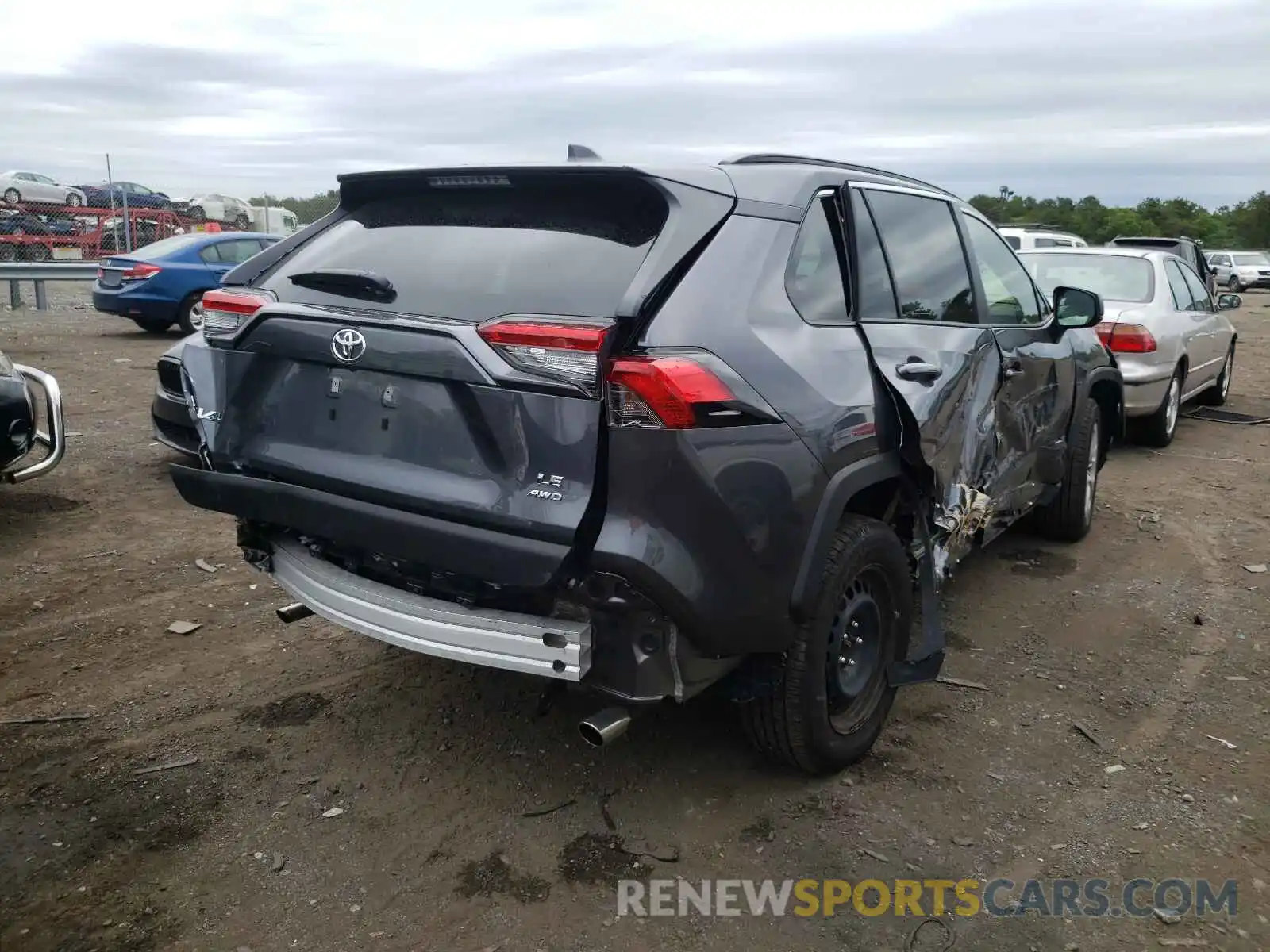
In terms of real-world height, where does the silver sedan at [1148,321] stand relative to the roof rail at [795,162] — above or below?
below

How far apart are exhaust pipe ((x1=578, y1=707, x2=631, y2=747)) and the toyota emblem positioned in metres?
1.19

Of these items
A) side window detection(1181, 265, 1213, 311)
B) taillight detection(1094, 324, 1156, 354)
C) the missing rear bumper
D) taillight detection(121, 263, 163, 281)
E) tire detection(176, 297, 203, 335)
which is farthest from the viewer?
tire detection(176, 297, 203, 335)

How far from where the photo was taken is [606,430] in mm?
2566

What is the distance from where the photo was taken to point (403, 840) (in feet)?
9.78

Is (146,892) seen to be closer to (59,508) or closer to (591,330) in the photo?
(591,330)

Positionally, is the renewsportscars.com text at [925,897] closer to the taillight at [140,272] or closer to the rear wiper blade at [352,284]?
the rear wiper blade at [352,284]

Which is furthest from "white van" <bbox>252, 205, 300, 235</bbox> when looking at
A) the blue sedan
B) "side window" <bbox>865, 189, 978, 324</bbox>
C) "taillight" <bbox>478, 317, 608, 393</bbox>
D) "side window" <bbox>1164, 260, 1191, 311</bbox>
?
"taillight" <bbox>478, 317, 608, 393</bbox>

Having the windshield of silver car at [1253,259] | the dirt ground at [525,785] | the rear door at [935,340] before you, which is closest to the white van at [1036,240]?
the dirt ground at [525,785]

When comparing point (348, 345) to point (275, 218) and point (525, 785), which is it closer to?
point (525, 785)

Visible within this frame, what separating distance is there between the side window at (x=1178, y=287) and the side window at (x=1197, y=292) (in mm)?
82

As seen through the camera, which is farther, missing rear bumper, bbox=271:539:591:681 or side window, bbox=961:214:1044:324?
side window, bbox=961:214:1044:324

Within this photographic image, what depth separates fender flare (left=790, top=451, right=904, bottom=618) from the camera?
2.85 metres

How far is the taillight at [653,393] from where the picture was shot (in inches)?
99.7

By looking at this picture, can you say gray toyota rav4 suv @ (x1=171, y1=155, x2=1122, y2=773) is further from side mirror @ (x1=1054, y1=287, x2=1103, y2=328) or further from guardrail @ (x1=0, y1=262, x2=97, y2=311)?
guardrail @ (x1=0, y1=262, x2=97, y2=311)
